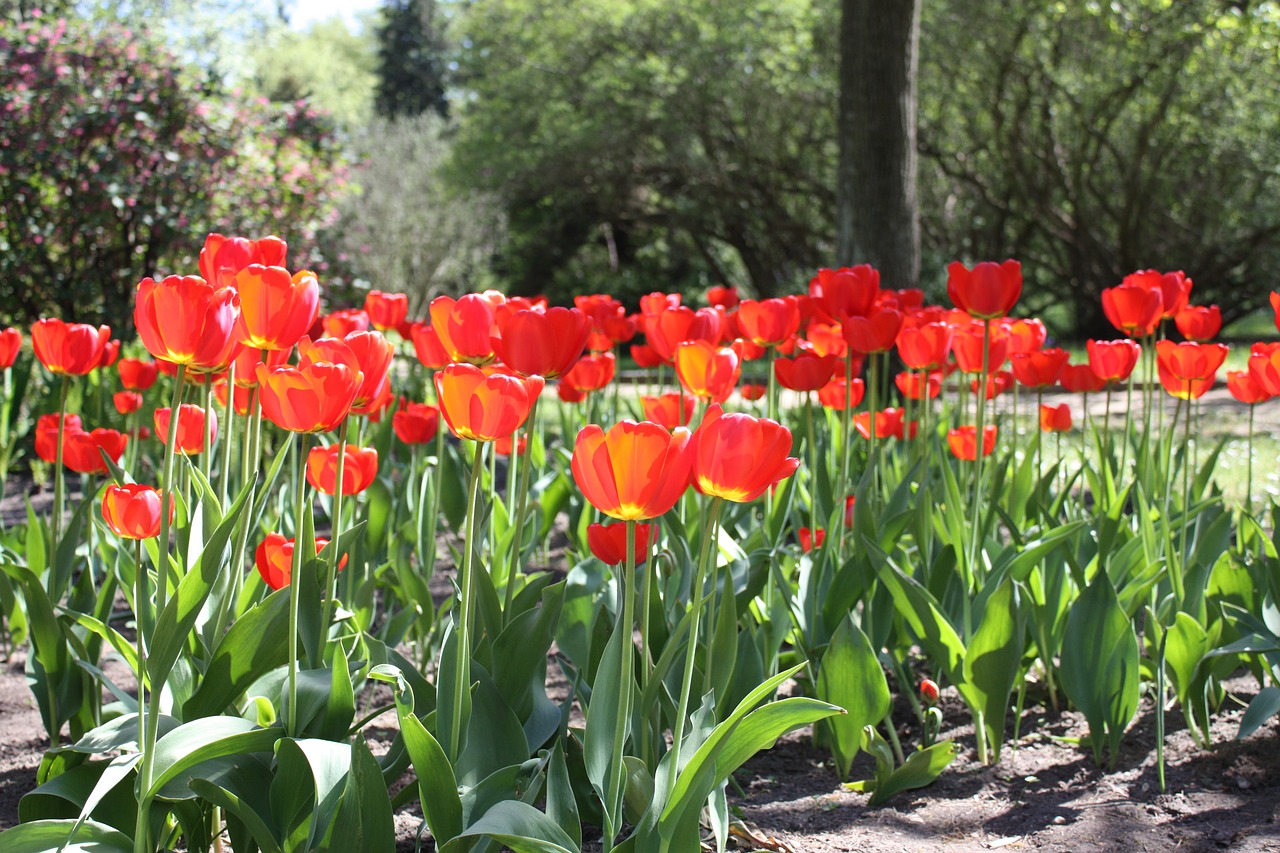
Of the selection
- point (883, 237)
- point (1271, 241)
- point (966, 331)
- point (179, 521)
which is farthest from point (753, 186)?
point (179, 521)

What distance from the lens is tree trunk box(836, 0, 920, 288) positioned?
5434 mm

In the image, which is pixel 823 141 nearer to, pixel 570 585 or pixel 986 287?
pixel 986 287

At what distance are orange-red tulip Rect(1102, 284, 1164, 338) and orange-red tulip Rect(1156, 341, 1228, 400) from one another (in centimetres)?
6

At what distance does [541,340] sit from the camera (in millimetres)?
1426

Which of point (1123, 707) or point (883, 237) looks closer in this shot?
point (1123, 707)

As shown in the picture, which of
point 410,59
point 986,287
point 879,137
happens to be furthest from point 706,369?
point 410,59

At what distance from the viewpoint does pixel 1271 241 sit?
44.3ft

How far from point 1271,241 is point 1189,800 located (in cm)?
1383

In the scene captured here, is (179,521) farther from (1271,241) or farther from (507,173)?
(1271,241)

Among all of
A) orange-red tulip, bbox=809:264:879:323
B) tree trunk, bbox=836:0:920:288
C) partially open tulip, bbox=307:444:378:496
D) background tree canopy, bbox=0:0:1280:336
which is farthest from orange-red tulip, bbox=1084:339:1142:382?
background tree canopy, bbox=0:0:1280:336

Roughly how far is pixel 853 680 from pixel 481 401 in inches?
37.6

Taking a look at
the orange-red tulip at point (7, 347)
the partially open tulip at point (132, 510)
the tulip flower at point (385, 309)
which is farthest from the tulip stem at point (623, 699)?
the orange-red tulip at point (7, 347)

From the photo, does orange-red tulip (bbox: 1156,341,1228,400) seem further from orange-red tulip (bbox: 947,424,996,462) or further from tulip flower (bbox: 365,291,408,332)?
tulip flower (bbox: 365,291,408,332)

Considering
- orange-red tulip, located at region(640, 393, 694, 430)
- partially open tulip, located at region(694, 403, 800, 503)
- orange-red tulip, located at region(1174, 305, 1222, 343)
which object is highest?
orange-red tulip, located at region(1174, 305, 1222, 343)
